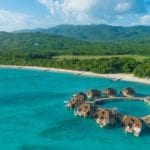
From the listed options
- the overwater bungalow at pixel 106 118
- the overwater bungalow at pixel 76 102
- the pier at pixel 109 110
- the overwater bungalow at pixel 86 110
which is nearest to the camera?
the pier at pixel 109 110

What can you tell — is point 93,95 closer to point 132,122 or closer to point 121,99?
point 121,99

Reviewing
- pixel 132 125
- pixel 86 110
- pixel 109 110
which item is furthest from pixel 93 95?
pixel 132 125

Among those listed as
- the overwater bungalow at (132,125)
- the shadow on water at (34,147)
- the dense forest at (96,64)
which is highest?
the dense forest at (96,64)

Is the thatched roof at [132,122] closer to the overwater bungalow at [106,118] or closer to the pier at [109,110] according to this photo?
the pier at [109,110]

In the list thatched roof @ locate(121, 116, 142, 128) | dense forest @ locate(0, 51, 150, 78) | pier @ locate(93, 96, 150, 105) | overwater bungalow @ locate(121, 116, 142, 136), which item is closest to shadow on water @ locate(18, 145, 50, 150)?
overwater bungalow @ locate(121, 116, 142, 136)

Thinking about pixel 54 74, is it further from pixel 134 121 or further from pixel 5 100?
pixel 134 121

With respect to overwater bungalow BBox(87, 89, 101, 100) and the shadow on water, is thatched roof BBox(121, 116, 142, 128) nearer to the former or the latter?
the shadow on water

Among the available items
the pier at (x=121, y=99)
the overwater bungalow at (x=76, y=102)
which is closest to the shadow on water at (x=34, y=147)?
the overwater bungalow at (x=76, y=102)

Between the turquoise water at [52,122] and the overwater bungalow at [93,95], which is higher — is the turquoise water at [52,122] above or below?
below
